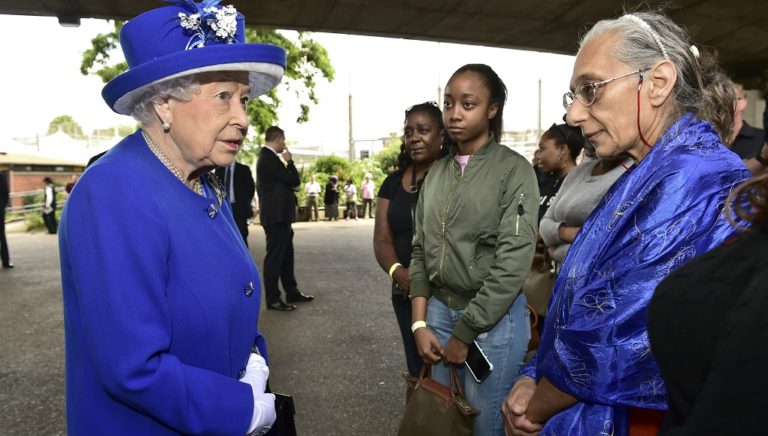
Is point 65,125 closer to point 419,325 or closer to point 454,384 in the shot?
point 419,325

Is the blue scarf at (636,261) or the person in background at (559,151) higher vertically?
the person in background at (559,151)

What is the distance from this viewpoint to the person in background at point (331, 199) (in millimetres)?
20016

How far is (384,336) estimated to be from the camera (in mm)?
5430

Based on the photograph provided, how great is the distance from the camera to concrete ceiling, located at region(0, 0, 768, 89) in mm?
7258

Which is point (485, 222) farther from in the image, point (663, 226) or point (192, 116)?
point (192, 116)

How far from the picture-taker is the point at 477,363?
2.27 m

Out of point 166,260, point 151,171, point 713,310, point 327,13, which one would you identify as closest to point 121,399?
point 166,260

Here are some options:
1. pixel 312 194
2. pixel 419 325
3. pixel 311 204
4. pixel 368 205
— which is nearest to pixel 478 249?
pixel 419 325

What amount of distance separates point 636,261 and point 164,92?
4.28 feet

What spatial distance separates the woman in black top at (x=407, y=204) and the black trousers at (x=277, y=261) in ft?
11.6

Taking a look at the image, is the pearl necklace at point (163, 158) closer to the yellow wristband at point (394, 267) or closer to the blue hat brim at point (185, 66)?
the blue hat brim at point (185, 66)

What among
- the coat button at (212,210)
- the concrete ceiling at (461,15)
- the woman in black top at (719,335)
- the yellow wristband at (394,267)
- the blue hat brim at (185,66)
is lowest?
the yellow wristband at (394,267)

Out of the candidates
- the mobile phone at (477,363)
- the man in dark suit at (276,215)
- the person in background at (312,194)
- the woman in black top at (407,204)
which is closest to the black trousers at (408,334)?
the woman in black top at (407,204)

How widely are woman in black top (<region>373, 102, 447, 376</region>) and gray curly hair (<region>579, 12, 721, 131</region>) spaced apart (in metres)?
1.71
